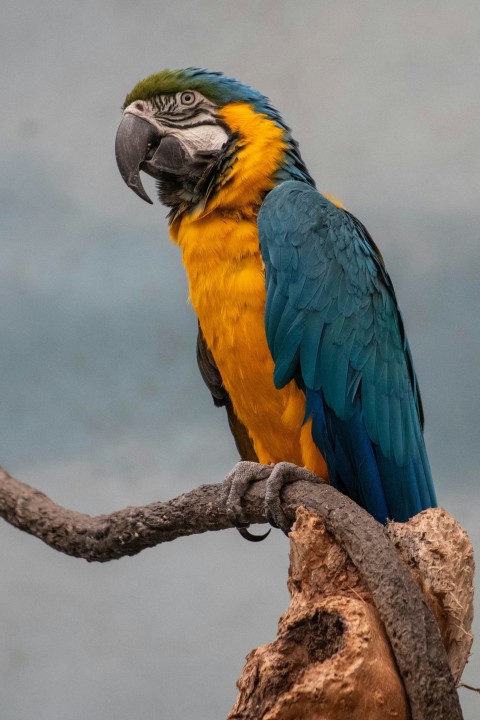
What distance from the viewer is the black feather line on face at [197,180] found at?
2.25 metres

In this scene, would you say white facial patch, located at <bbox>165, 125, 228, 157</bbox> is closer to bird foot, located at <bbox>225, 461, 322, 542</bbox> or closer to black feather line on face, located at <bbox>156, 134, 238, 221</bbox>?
black feather line on face, located at <bbox>156, 134, 238, 221</bbox>

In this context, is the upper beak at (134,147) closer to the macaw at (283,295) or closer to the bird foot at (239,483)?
the macaw at (283,295)

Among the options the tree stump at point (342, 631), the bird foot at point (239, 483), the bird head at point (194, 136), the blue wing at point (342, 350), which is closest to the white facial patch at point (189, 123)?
the bird head at point (194, 136)

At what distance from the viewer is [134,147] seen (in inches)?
92.2

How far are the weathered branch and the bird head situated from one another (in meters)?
0.79

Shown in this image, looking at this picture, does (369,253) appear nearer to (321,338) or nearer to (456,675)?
(321,338)

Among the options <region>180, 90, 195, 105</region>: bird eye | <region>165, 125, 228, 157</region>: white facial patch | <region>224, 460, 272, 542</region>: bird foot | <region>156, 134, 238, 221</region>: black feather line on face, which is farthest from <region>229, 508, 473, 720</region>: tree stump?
<region>180, 90, 195, 105</region>: bird eye

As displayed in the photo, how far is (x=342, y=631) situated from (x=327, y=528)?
0.26 metres

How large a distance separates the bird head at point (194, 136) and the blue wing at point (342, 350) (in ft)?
0.50

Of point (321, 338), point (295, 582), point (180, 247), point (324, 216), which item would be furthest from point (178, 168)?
point (295, 582)

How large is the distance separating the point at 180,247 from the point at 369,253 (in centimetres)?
51

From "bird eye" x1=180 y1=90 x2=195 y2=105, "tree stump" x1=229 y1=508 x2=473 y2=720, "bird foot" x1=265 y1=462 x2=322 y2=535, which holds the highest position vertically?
"bird eye" x1=180 y1=90 x2=195 y2=105

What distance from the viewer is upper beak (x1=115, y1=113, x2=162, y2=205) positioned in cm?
234

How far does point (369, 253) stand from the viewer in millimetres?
2301
